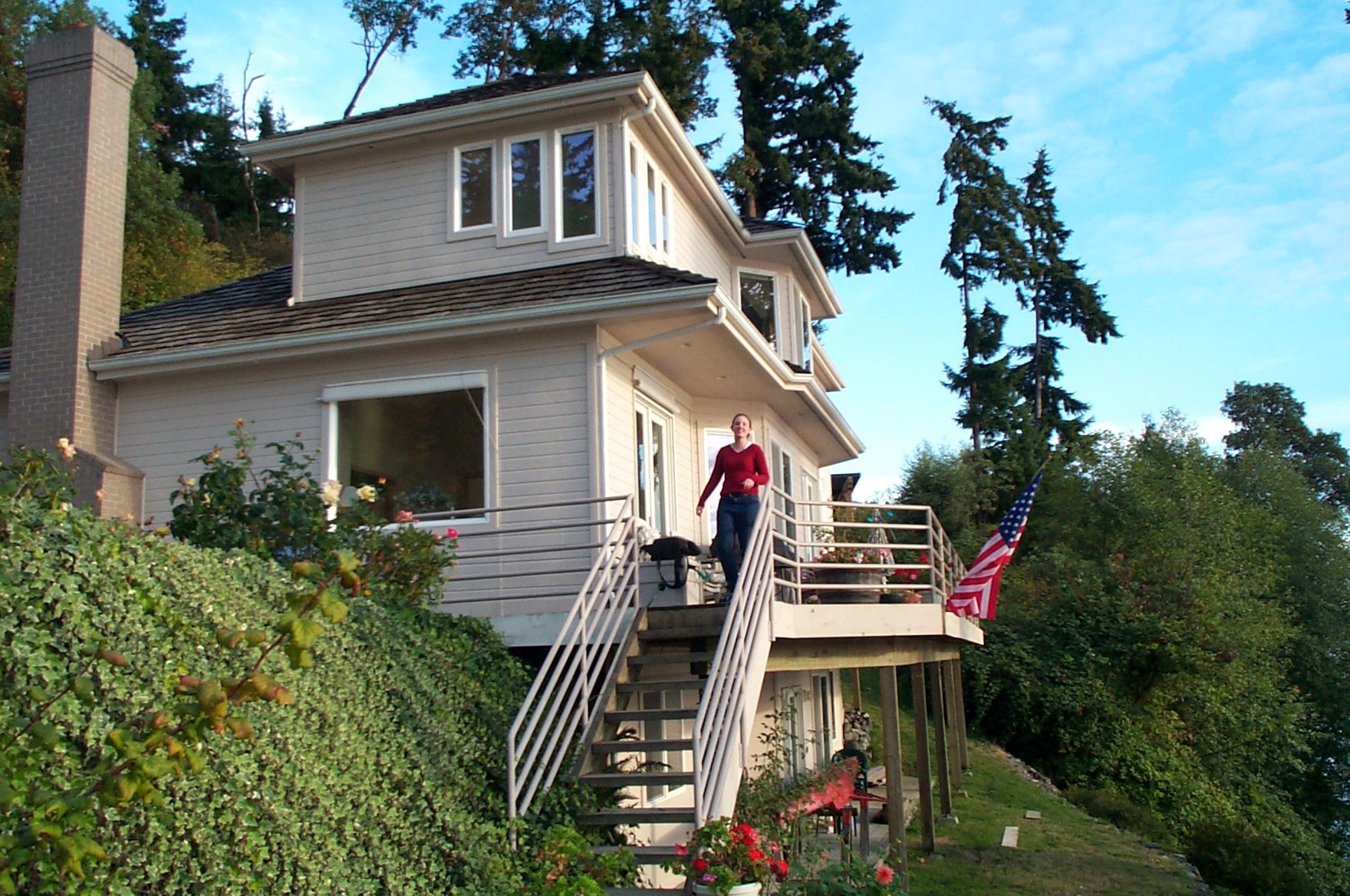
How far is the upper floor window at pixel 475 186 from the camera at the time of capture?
12625 mm

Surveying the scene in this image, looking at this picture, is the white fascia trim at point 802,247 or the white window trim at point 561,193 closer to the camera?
the white window trim at point 561,193

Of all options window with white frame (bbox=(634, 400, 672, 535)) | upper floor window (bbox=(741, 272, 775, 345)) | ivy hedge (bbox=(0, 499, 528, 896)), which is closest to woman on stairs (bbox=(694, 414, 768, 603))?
window with white frame (bbox=(634, 400, 672, 535))

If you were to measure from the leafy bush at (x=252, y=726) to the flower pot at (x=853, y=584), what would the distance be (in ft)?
15.1

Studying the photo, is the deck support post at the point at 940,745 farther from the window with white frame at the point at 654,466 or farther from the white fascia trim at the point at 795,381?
the window with white frame at the point at 654,466

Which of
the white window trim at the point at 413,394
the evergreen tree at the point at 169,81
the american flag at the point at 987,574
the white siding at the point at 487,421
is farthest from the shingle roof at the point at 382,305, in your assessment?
the evergreen tree at the point at 169,81

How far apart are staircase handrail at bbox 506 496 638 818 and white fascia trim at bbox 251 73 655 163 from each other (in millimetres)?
4607

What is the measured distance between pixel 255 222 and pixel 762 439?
28.5 metres

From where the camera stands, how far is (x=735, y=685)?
8266 mm

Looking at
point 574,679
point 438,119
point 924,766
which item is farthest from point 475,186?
point 924,766

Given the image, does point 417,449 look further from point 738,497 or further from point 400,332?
point 738,497

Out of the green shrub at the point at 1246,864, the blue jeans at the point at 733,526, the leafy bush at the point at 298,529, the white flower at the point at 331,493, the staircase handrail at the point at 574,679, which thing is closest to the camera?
the staircase handrail at the point at 574,679

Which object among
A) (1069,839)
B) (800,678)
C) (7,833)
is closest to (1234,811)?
(1069,839)

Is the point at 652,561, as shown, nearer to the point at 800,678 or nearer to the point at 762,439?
the point at 762,439

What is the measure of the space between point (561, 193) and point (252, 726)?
912cm
